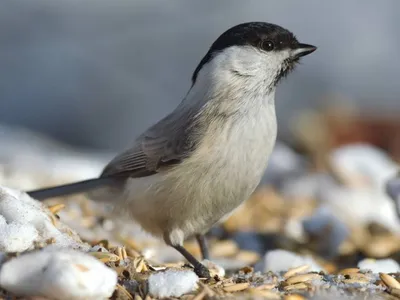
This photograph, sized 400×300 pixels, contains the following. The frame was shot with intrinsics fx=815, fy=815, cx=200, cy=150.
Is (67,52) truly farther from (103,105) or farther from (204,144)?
(204,144)

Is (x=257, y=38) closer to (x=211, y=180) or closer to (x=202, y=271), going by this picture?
(x=211, y=180)

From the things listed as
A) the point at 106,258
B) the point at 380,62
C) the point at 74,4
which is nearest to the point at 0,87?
the point at 74,4

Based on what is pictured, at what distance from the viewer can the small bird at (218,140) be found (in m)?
1.56

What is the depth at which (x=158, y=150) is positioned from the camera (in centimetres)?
168

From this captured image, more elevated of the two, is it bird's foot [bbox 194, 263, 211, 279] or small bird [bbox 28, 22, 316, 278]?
small bird [bbox 28, 22, 316, 278]

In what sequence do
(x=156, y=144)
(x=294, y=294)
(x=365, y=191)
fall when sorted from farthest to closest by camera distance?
(x=365, y=191) → (x=156, y=144) → (x=294, y=294)

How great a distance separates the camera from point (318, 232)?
1.90m

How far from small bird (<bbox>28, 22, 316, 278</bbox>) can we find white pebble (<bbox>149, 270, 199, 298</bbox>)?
1.24 ft

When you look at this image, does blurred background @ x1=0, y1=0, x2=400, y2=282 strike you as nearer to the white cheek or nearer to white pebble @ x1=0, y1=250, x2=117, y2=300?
the white cheek

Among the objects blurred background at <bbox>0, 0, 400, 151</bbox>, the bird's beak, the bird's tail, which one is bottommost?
blurred background at <bbox>0, 0, 400, 151</bbox>

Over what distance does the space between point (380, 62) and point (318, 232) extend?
11.5 feet

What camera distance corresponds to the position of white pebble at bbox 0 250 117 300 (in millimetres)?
1010

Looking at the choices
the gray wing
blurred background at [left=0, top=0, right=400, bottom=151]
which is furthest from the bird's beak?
blurred background at [left=0, top=0, right=400, bottom=151]

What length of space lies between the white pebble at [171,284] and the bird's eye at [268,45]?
24.6 inches
